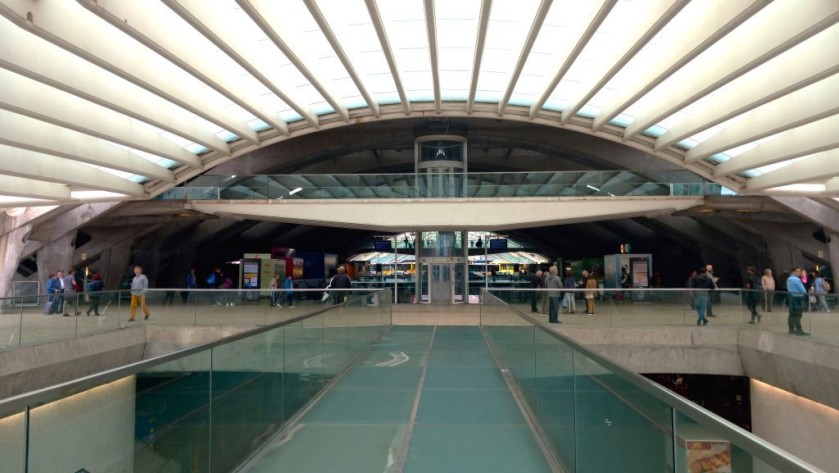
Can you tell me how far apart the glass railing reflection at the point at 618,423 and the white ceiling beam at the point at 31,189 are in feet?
67.8

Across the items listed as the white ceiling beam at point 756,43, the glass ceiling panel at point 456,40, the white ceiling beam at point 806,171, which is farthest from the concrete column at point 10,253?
the white ceiling beam at point 806,171

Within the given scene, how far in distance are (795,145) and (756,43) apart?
687 cm

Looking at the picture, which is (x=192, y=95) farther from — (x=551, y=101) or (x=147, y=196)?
(x=551, y=101)

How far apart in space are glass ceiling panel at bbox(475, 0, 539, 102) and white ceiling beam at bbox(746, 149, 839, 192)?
1036cm

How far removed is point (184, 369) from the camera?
374 centimetres

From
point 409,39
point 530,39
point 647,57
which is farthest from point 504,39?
point 647,57

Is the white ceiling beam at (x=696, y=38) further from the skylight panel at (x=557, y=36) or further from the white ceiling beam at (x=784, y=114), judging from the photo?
the white ceiling beam at (x=784, y=114)

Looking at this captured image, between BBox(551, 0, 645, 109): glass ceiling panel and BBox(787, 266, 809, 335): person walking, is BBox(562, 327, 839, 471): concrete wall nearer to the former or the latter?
BBox(787, 266, 809, 335): person walking

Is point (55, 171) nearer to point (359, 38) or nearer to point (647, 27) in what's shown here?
point (359, 38)

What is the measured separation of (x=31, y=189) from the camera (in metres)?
21.2

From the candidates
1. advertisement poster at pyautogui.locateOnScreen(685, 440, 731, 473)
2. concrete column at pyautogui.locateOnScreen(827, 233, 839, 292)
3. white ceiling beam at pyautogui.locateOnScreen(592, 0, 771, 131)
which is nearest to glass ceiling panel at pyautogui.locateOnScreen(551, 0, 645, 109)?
white ceiling beam at pyautogui.locateOnScreen(592, 0, 771, 131)

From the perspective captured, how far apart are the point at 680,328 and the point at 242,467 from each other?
1491cm

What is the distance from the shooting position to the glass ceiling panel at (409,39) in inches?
568

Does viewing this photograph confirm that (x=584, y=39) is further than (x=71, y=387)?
Yes
